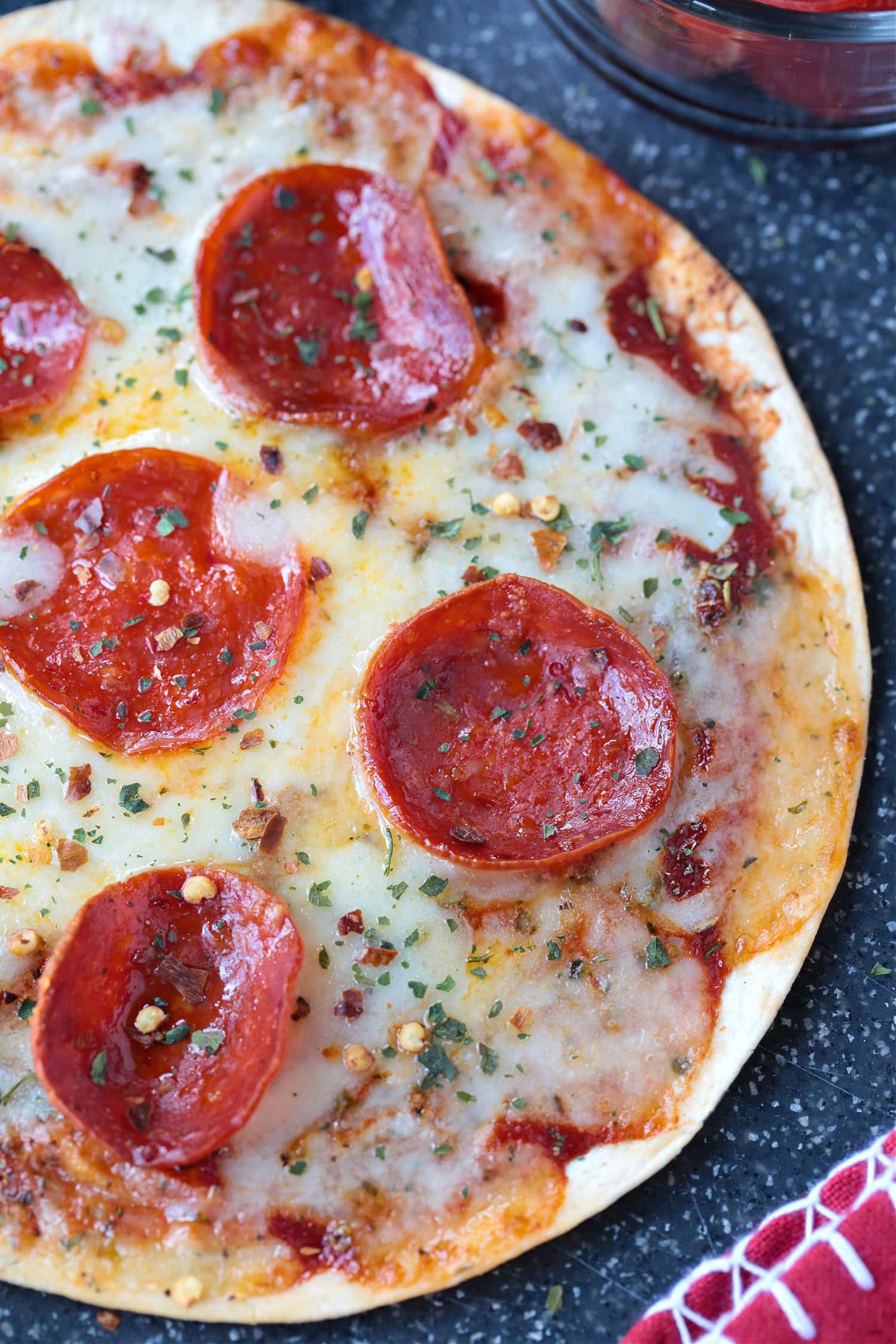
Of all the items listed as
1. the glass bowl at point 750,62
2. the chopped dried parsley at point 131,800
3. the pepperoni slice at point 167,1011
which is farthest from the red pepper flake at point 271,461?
the glass bowl at point 750,62

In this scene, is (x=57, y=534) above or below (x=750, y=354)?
below

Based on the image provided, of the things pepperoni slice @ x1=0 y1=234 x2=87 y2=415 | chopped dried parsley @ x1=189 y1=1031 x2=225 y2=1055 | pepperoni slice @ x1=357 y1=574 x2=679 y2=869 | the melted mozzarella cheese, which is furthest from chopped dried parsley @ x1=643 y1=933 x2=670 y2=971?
pepperoni slice @ x1=0 y1=234 x2=87 y2=415

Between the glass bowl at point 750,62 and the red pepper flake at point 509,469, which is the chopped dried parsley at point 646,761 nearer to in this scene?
the red pepper flake at point 509,469

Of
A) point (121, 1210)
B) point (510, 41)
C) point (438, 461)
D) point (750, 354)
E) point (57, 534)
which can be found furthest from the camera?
point (510, 41)

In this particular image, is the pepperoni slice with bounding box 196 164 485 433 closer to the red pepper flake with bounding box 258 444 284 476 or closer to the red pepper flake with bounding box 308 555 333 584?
the red pepper flake with bounding box 258 444 284 476

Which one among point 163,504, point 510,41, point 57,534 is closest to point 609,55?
point 510,41

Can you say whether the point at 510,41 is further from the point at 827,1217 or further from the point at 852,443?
the point at 827,1217

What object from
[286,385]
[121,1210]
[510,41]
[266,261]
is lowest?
[121,1210]
